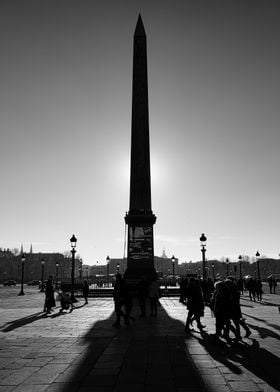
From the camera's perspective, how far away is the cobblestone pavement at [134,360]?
240 inches

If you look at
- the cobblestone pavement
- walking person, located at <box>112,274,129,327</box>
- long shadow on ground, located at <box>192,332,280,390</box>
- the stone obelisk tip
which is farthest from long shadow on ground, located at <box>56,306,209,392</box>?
the stone obelisk tip

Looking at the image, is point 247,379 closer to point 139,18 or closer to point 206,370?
point 206,370

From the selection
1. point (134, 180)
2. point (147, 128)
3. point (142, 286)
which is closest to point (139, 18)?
point (147, 128)

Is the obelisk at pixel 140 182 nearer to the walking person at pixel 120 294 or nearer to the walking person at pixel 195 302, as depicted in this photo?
the walking person at pixel 120 294

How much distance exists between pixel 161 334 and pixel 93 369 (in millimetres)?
5005

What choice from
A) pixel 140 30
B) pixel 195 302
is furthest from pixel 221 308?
pixel 140 30

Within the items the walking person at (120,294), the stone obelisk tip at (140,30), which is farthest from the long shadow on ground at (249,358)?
the stone obelisk tip at (140,30)

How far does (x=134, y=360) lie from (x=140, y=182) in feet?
82.6

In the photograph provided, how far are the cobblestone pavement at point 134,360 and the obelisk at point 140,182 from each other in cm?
1653

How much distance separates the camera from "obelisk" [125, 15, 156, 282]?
29562 millimetres

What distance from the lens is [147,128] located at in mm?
34125

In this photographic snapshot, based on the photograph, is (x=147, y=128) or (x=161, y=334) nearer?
(x=161, y=334)

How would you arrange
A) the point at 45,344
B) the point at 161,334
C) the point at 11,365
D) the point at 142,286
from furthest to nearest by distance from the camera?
the point at 142,286 < the point at 161,334 < the point at 45,344 < the point at 11,365

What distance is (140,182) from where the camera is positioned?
32.7m
